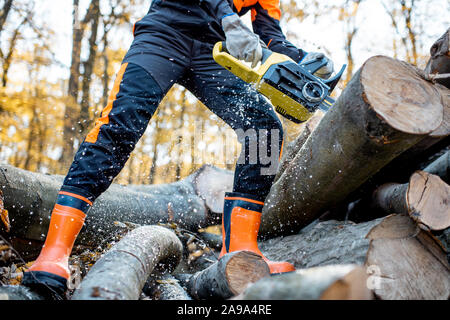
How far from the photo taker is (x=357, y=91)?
1492mm


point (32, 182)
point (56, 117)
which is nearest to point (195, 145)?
point (56, 117)

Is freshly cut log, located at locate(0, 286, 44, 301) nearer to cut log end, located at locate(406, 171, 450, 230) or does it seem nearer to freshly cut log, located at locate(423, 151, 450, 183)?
cut log end, located at locate(406, 171, 450, 230)

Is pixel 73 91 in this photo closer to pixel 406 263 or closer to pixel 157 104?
pixel 157 104

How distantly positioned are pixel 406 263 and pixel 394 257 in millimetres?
52

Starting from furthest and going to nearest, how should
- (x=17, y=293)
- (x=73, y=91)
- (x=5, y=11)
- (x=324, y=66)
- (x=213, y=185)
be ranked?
1. (x=5, y=11)
2. (x=73, y=91)
3. (x=213, y=185)
4. (x=324, y=66)
5. (x=17, y=293)

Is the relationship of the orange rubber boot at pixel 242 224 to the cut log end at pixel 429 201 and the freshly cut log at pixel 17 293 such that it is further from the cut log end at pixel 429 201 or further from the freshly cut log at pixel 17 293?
the freshly cut log at pixel 17 293

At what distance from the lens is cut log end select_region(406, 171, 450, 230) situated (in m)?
1.49

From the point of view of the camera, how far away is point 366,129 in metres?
1.51

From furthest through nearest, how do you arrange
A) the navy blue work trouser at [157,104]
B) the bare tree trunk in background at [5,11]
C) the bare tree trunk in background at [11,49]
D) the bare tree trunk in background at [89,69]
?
the bare tree trunk in background at [11,49] → the bare tree trunk in background at [5,11] → the bare tree trunk in background at [89,69] → the navy blue work trouser at [157,104]

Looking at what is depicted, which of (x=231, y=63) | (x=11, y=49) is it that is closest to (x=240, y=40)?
(x=231, y=63)

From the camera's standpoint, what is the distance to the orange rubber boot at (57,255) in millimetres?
1289

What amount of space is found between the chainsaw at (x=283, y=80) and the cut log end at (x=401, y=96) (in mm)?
562

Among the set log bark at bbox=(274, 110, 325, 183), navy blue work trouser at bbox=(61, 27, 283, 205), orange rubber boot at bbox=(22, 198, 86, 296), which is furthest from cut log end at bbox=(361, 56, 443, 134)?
orange rubber boot at bbox=(22, 198, 86, 296)

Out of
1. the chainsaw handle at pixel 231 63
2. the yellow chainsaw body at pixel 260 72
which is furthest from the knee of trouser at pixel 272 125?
the chainsaw handle at pixel 231 63
